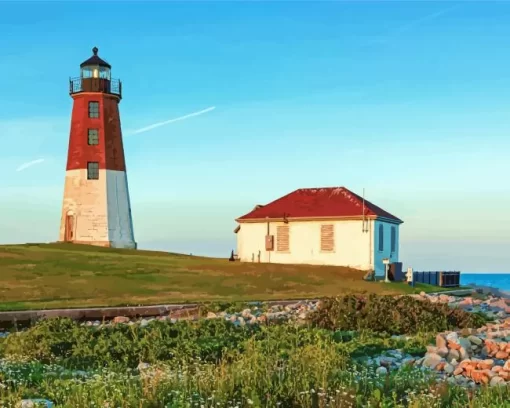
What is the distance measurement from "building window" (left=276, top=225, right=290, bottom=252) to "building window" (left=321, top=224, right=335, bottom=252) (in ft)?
6.84

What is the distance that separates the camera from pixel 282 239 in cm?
4059

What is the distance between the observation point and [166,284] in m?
29.6

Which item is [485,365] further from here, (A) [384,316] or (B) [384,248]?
(B) [384,248]

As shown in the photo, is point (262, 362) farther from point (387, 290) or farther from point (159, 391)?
point (387, 290)

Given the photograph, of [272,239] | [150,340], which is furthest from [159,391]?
[272,239]

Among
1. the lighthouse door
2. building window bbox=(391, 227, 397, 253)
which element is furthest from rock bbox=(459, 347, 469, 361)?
the lighthouse door

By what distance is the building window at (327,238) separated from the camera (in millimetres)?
39156

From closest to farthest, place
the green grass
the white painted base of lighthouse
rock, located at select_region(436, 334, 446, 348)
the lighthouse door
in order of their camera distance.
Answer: the green grass < rock, located at select_region(436, 334, 446, 348) < the white painted base of lighthouse < the lighthouse door

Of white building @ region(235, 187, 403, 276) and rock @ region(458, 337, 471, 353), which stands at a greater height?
white building @ region(235, 187, 403, 276)

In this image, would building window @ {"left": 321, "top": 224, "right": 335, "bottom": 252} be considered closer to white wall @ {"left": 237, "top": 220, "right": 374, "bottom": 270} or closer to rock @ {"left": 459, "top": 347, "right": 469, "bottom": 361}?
white wall @ {"left": 237, "top": 220, "right": 374, "bottom": 270}

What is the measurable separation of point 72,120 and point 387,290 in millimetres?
25379

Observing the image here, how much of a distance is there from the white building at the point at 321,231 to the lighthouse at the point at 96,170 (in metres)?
8.55

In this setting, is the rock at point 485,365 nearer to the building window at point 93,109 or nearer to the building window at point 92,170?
the building window at point 92,170

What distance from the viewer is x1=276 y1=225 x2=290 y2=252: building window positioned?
40469 mm
